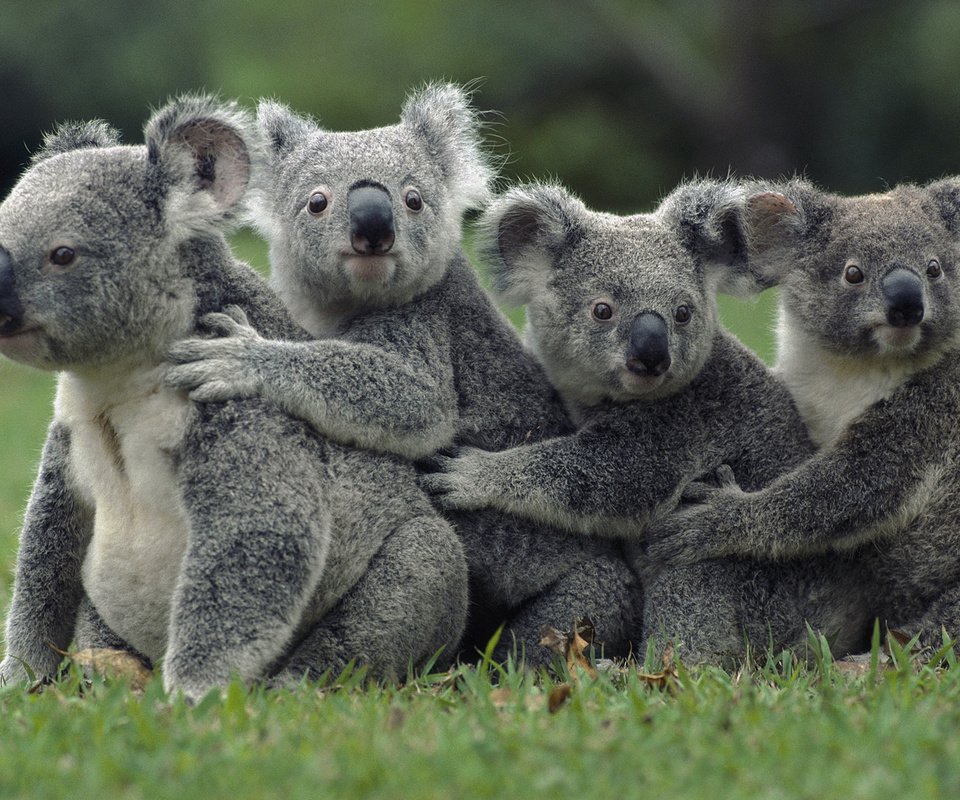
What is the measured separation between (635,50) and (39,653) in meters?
24.2

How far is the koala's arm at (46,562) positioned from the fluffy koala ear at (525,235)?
198cm

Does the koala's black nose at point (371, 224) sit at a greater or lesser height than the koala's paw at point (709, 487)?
greater

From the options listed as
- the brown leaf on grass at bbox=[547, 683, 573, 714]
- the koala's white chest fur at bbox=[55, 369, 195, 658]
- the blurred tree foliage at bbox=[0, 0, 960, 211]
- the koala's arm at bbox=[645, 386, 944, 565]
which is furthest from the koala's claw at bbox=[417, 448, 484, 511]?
the blurred tree foliage at bbox=[0, 0, 960, 211]

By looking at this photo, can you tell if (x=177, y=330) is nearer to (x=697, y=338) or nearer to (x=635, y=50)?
(x=697, y=338)

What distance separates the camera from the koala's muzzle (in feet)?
13.7

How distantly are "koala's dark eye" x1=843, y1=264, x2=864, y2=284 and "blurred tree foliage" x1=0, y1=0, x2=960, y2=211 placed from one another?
62.7ft

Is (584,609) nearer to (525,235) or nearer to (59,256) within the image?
(525,235)

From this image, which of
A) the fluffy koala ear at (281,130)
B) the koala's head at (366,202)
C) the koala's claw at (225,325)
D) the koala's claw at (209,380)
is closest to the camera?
the koala's claw at (209,380)

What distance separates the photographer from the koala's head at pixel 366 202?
509cm

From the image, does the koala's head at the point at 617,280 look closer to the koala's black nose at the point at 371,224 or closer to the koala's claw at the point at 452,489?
the koala's claw at the point at 452,489

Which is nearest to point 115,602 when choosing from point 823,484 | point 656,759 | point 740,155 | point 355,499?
point 355,499

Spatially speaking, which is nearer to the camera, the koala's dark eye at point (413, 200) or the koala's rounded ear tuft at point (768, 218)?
the koala's dark eye at point (413, 200)

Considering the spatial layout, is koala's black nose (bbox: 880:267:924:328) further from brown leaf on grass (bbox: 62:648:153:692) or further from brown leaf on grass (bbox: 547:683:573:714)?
brown leaf on grass (bbox: 62:648:153:692)

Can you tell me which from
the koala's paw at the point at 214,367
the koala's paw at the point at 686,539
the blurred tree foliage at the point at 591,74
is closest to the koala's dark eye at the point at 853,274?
the koala's paw at the point at 686,539
